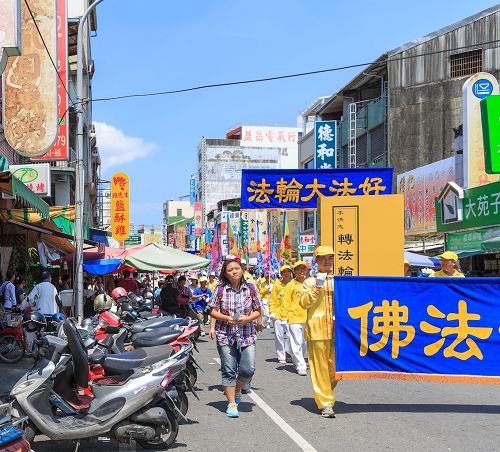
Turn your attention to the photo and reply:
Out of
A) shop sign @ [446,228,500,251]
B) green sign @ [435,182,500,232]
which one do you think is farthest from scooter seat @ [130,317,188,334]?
shop sign @ [446,228,500,251]

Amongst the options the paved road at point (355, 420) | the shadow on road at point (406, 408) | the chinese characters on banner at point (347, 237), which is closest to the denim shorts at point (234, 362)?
the paved road at point (355, 420)

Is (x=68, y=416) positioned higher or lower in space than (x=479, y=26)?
lower

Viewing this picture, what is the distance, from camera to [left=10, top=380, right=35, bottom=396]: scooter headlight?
5.75 meters

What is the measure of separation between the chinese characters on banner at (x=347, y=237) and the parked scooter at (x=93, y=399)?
532cm

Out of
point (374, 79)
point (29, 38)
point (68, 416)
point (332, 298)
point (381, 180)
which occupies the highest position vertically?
point (374, 79)

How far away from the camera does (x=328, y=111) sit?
4169 centimetres

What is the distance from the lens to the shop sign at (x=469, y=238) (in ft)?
57.8

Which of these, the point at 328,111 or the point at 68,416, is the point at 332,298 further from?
the point at 328,111

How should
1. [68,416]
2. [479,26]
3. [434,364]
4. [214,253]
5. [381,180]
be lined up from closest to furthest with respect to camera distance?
[68,416]
[434,364]
[381,180]
[479,26]
[214,253]

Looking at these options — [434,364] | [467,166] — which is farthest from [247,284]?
[467,166]

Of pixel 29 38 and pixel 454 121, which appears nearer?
pixel 29 38

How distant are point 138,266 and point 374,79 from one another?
21831 millimetres

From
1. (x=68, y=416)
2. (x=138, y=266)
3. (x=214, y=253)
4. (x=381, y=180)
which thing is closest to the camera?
(x=68, y=416)

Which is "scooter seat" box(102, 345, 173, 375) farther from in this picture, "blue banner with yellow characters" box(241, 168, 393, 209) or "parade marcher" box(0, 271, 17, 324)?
"parade marcher" box(0, 271, 17, 324)
